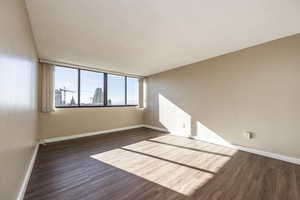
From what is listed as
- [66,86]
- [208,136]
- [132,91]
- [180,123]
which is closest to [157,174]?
[208,136]

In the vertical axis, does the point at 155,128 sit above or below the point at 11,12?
below

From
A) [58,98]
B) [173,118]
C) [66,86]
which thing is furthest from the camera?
[173,118]

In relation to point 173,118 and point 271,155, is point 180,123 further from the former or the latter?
point 271,155

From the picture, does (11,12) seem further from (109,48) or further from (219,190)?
(219,190)

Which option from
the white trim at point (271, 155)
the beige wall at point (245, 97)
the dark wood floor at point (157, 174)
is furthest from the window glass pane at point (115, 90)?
the white trim at point (271, 155)

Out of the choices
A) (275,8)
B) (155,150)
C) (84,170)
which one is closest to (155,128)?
(155,150)

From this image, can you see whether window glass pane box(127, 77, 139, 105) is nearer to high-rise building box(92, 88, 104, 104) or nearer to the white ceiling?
high-rise building box(92, 88, 104, 104)

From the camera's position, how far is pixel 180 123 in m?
4.67

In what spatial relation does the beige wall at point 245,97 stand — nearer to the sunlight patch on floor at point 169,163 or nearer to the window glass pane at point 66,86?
the sunlight patch on floor at point 169,163

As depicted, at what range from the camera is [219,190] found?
1894mm

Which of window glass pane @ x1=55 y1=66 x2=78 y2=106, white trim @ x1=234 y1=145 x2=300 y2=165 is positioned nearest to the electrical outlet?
white trim @ x1=234 y1=145 x2=300 y2=165

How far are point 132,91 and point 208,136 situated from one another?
3.25m

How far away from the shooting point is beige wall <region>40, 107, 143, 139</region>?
3.77m

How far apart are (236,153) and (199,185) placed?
5.63 ft
